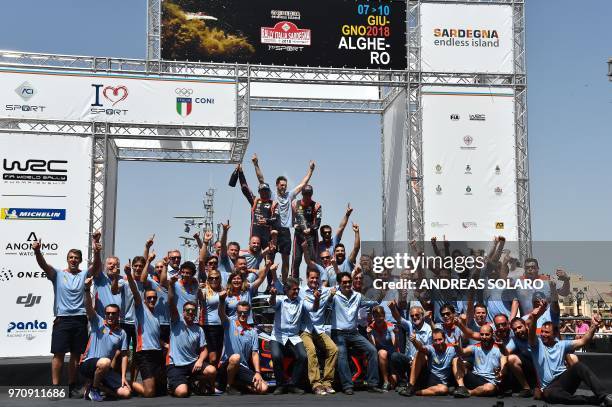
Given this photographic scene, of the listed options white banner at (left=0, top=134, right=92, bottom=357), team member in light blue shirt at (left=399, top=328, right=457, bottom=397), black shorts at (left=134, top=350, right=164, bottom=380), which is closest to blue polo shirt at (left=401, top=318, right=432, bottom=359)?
team member in light blue shirt at (left=399, top=328, right=457, bottom=397)

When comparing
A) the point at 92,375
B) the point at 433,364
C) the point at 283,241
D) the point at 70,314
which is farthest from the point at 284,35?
the point at 92,375

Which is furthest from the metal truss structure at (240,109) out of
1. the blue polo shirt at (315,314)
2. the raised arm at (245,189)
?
the blue polo shirt at (315,314)

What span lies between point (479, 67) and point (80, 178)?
9.73m

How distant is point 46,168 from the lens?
49.7 ft

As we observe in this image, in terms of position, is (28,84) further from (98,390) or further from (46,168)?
(98,390)

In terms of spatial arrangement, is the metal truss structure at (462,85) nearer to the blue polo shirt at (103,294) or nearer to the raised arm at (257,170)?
the raised arm at (257,170)

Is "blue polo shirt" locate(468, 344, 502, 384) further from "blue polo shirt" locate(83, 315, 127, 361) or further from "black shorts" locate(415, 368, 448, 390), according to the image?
"blue polo shirt" locate(83, 315, 127, 361)

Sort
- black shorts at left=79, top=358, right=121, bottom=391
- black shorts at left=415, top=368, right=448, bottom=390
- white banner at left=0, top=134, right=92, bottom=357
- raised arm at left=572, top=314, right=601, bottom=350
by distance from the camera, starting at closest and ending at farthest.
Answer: raised arm at left=572, top=314, right=601, bottom=350 → black shorts at left=79, top=358, right=121, bottom=391 → black shorts at left=415, top=368, right=448, bottom=390 → white banner at left=0, top=134, right=92, bottom=357

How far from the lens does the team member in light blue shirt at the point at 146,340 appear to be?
8.52 meters

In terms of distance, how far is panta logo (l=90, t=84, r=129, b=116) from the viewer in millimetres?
15742

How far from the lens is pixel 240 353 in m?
8.74

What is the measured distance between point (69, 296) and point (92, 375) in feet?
3.34

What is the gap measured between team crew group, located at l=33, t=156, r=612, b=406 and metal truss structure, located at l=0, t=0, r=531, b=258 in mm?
6782

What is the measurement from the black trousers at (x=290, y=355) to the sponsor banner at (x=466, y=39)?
10.2 meters
